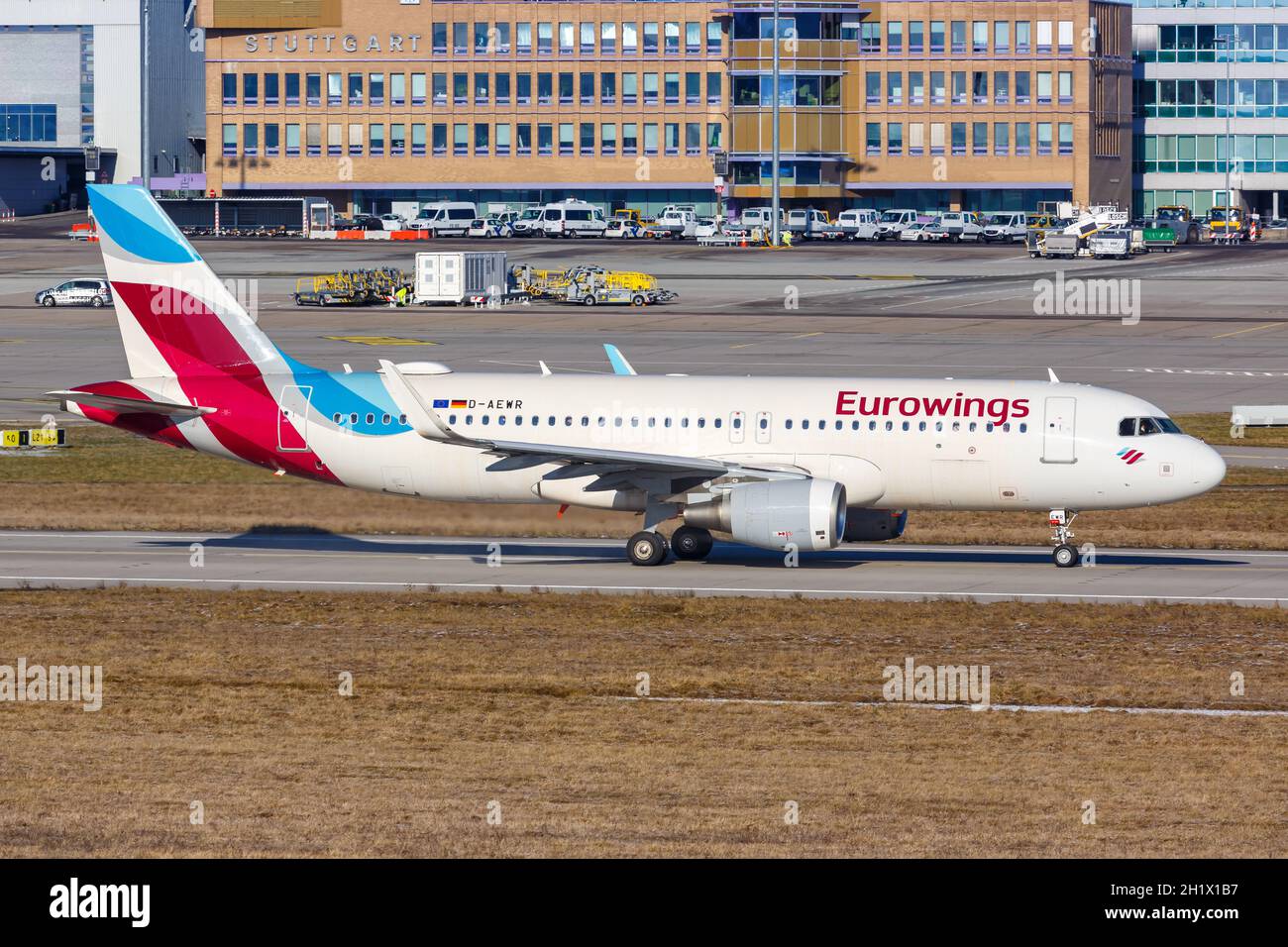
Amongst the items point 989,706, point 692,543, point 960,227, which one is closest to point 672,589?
point 692,543

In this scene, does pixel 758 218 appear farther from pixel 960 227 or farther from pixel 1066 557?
pixel 1066 557

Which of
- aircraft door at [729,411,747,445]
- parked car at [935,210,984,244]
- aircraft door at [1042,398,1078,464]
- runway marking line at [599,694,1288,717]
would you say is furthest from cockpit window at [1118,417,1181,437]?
parked car at [935,210,984,244]

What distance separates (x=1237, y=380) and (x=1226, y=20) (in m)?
133

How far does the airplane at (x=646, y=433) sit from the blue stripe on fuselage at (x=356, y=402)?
44 millimetres

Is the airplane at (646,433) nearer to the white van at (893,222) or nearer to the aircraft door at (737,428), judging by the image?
the aircraft door at (737,428)

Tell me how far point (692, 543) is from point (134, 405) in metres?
12.9

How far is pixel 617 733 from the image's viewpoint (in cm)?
2578

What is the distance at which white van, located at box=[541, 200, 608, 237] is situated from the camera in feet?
567

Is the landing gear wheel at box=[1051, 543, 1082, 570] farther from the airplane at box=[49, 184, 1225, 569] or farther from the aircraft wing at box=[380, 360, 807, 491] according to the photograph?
the aircraft wing at box=[380, 360, 807, 491]

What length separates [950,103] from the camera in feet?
603

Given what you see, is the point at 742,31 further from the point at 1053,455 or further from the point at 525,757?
the point at 525,757

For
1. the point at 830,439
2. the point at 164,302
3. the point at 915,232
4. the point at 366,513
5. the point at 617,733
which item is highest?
the point at 915,232

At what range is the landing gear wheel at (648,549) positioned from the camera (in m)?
42.1

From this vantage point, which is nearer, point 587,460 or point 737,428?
point 587,460
